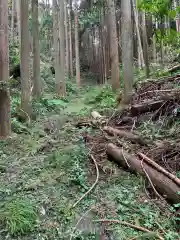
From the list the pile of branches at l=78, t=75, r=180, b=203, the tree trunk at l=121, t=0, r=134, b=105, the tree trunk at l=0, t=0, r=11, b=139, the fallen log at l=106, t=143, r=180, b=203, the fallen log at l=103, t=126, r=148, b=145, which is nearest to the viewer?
the fallen log at l=106, t=143, r=180, b=203

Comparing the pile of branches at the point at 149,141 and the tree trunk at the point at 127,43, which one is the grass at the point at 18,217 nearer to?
the pile of branches at the point at 149,141

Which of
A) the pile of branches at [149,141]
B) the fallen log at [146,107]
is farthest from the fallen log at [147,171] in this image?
the fallen log at [146,107]

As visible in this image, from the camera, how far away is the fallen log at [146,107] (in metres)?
7.09

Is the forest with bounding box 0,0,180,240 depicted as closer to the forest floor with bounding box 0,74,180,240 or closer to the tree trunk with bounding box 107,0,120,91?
Result: the forest floor with bounding box 0,74,180,240

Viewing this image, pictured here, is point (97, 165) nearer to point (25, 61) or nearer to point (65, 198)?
point (65, 198)

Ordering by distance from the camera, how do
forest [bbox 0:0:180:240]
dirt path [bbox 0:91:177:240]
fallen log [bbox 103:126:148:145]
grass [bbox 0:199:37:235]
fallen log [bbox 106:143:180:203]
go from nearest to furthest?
grass [bbox 0:199:37:235] → dirt path [bbox 0:91:177:240] → forest [bbox 0:0:180:240] → fallen log [bbox 106:143:180:203] → fallen log [bbox 103:126:148:145]

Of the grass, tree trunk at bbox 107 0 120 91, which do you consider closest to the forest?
the grass

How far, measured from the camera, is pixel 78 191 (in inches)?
185

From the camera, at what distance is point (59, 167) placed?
17.9 feet

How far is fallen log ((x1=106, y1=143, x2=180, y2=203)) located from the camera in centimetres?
425

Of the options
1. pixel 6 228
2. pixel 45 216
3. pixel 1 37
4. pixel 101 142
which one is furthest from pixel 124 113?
pixel 6 228

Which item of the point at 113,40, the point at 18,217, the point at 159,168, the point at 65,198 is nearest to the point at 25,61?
the point at 113,40

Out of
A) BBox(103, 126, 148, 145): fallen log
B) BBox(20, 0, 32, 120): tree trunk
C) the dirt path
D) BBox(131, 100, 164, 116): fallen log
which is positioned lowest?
the dirt path

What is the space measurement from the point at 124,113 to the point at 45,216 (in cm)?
454
